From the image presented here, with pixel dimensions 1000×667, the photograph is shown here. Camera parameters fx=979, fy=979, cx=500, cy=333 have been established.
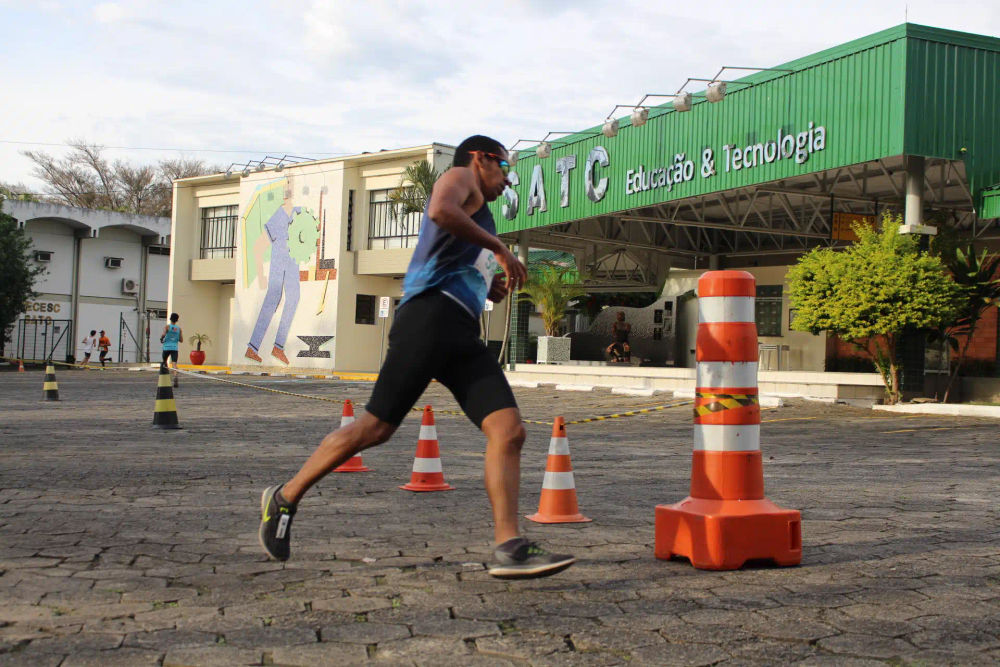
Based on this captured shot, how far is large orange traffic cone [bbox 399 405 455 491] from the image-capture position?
6.55 meters

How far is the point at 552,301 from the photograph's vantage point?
25859 millimetres

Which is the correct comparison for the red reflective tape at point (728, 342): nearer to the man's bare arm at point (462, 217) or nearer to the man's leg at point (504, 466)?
the man's bare arm at point (462, 217)

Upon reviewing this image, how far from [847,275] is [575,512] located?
11511mm

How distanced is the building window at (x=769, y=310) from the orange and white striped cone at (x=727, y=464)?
24341 millimetres

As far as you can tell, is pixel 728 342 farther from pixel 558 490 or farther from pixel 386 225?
pixel 386 225

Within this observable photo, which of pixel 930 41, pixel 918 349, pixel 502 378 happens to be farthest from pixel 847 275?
pixel 502 378

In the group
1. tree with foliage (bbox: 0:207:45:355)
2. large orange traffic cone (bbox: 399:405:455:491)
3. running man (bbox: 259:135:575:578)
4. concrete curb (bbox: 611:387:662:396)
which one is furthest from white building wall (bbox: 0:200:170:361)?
running man (bbox: 259:135:575:578)

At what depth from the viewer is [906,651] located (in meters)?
2.92

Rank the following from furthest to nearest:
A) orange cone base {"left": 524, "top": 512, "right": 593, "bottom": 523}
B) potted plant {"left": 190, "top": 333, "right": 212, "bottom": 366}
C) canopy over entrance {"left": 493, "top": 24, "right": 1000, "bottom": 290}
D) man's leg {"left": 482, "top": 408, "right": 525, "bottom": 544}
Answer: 1. potted plant {"left": 190, "top": 333, "right": 212, "bottom": 366}
2. canopy over entrance {"left": 493, "top": 24, "right": 1000, "bottom": 290}
3. orange cone base {"left": 524, "top": 512, "right": 593, "bottom": 523}
4. man's leg {"left": 482, "top": 408, "right": 525, "bottom": 544}

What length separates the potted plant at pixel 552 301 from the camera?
25.8m

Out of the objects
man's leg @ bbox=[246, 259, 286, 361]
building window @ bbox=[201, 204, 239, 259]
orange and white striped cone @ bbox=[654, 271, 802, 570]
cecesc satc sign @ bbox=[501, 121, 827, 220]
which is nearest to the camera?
orange and white striped cone @ bbox=[654, 271, 802, 570]

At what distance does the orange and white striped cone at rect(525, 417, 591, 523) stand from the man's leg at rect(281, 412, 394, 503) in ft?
4.92

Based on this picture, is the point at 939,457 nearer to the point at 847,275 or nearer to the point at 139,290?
the point at 847,275

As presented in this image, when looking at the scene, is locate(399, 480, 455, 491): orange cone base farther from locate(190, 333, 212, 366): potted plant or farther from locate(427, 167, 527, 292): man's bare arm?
locate(190, 333, 212, 366): potted plant
